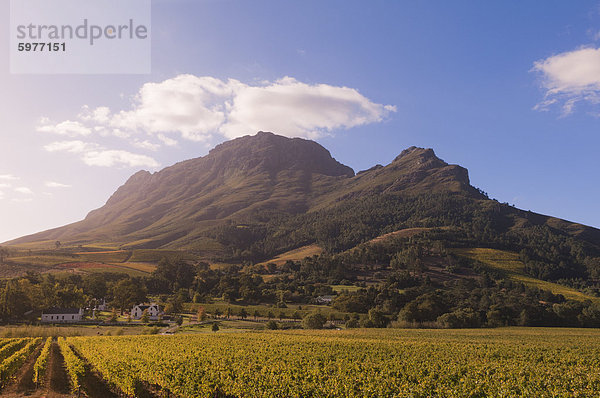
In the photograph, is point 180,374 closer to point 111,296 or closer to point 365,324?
point 365,324

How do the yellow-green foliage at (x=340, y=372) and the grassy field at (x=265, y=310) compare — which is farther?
the grassy field at (x=265, y=310)

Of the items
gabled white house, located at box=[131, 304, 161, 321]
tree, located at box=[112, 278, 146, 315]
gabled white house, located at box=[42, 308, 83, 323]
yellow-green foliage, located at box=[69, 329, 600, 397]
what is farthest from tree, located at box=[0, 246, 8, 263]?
yellow-green foliage, located at box=[69, 329, 600, 397]

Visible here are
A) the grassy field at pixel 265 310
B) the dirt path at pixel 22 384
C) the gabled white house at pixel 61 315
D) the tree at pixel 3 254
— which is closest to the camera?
the dirt path at pixel 22 384

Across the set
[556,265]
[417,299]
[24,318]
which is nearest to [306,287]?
[417,299]

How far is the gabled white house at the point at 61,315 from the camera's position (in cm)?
9946

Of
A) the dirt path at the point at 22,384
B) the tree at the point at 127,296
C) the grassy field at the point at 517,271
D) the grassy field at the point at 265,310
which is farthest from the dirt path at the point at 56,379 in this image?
the grassy field at the point at 517,271

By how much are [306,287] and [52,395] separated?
127 m

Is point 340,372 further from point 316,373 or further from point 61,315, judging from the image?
point 61,315

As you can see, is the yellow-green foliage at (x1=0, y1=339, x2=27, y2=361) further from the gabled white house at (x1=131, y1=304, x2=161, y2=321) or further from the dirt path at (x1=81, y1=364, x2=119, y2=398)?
the gabled white house at (x1=131, y1=304, x2=161, y2=321)

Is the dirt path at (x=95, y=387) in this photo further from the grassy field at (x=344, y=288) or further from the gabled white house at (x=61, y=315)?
the grassy field at (x=344, y=288)

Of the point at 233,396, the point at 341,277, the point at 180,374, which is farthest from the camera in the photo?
the point at 341,277

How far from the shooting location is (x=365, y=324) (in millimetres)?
104312

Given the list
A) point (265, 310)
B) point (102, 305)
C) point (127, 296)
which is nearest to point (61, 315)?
point (127, 296)

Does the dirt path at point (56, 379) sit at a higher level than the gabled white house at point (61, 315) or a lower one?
higher
